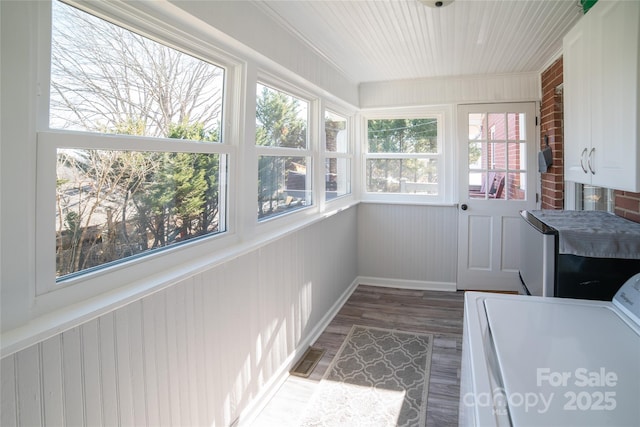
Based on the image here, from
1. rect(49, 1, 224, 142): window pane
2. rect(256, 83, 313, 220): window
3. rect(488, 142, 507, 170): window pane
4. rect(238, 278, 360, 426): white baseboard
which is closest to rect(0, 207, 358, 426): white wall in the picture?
rect(238, 278, 360, 426): white baseboard

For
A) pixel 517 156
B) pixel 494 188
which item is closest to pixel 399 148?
pixel 494 188

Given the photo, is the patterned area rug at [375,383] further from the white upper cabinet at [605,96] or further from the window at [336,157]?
the white upper cabinet at [605,96]

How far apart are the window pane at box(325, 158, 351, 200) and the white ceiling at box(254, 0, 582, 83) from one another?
0.89 meters

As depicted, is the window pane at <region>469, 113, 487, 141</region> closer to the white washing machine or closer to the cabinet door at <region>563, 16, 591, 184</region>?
the cabinet door at <region>563, 16, 591, 184</region>

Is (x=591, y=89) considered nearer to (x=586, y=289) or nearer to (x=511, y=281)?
(x=586, y=289)

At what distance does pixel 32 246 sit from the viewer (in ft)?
3.17

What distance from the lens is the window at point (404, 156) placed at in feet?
13.1

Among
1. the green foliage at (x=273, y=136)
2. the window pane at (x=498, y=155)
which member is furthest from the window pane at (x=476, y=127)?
the green foliage at (x=273, y=136)

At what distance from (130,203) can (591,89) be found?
205cm

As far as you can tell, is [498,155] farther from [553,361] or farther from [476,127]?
[553,361]

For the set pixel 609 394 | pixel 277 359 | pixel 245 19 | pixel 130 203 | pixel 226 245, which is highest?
pixel 245 19

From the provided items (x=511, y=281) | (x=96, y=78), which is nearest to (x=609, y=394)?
(x=96, y=78)

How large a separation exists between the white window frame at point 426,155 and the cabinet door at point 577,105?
6.14 ft

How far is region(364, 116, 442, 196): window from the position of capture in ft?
13.1
